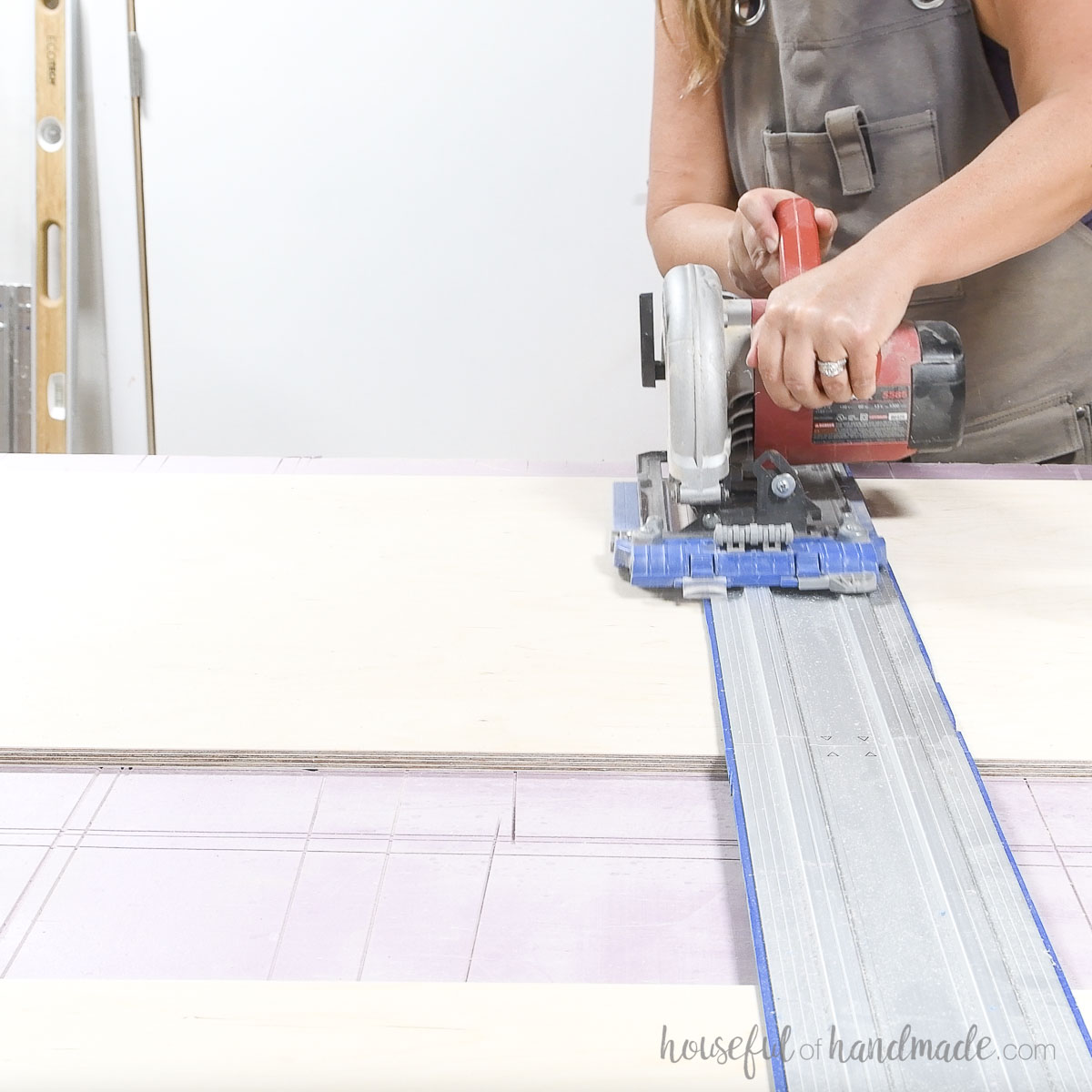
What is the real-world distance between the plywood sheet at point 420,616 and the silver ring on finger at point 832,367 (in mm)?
262

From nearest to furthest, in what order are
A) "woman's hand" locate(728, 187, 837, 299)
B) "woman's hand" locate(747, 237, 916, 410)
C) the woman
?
"woman's hand" locate(747, 237, 916, 410) < the woman < "woman's hand" locate(728, 187, 837, 299)

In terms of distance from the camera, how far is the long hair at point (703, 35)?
1.77m

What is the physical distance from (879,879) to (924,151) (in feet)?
4.28

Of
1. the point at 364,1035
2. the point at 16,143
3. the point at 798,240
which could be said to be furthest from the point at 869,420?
the point at 16,143

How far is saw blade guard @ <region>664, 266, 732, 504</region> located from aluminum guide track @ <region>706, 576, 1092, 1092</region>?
251 mm

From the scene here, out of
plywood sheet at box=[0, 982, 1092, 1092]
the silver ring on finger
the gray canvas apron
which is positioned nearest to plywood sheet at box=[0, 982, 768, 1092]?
plywood sheet at box=[0, 982, 1092, 1092]

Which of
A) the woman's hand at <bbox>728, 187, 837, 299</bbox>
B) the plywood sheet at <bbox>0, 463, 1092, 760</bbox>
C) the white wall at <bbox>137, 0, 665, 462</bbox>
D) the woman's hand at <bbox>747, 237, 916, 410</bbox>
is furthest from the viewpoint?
the white wall at <bbox>137, 0, 665, 462</bbox>

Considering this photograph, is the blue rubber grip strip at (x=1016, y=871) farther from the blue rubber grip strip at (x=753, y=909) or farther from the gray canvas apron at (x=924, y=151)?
the gray canvas apron at (x=924, y=151)

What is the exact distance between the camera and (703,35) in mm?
1797

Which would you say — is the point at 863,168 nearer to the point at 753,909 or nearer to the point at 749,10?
the point at 749,10

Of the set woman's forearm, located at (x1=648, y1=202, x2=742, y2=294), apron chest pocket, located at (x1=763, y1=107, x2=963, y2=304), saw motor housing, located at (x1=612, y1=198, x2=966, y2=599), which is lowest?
saw motor housing, located at (x1=612, y1=198, x2=966, y2=599)

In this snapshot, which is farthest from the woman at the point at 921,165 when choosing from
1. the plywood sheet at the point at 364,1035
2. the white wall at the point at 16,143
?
the white wall at the point at 16,143

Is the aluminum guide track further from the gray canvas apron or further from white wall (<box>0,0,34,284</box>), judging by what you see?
white wall (<box>0,0,34,284</box>)

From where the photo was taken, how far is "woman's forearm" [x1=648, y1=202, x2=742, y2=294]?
1.79 meters
